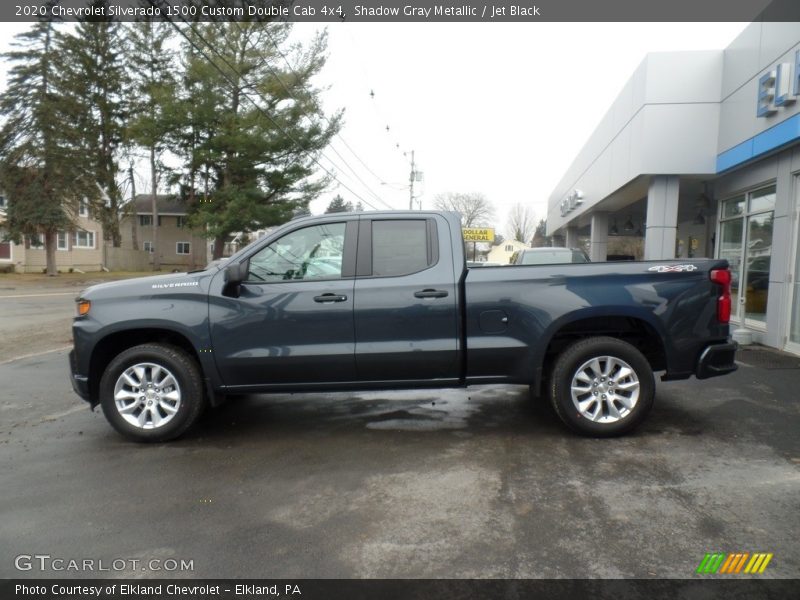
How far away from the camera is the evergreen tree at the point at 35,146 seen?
31.8m

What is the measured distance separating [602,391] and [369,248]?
2363mm

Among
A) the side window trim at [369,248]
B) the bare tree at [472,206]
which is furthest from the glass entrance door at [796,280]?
the bare tree at [472,206]

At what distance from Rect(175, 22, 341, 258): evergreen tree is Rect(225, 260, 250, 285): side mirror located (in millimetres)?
24924

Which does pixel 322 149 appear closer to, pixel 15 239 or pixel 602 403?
pixel 15 239

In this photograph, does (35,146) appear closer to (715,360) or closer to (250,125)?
(250,125)

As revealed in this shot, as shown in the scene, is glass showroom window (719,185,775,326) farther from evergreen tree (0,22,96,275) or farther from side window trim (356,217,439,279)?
evergreen tree (0,22,96,275)

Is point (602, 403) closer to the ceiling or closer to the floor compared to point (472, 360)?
closer to the floor

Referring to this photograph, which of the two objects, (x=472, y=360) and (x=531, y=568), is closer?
(x=531, y=568)

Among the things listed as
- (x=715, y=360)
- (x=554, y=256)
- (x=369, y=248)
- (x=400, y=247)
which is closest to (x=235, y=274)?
(x=369, y=248)

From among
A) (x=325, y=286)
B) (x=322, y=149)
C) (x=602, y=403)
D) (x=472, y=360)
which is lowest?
→ (x=602, y=403)

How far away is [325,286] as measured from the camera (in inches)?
191

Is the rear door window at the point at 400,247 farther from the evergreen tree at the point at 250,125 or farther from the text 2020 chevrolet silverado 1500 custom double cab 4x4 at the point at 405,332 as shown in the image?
the evergreen tree at the point at 250,125

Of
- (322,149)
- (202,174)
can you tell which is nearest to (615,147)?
(322,149)

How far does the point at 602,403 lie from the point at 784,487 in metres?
1.39
